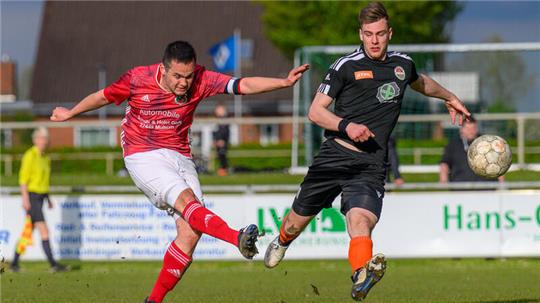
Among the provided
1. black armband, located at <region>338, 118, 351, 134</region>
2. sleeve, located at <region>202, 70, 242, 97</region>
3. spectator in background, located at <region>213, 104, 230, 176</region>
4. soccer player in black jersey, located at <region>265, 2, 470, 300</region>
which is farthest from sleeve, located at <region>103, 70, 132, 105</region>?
spectator in background, located at <region>213, 104, 230, 176</region>

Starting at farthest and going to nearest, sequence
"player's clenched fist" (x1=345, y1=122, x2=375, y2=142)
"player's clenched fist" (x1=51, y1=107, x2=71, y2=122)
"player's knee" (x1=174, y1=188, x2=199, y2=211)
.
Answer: "player's clenched fist" (x1=51, y1=107, x2=71, y2=122)
"player's knee" (x1=174, y1=188, x2=199, y2=211)
"player's clenched fist" (x1=345, y1=122, x2=375, y2=142)

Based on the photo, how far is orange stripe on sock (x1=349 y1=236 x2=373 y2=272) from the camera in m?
8.27

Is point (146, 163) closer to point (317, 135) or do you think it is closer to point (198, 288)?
point (198, 288)

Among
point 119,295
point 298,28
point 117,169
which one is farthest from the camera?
point 298,28

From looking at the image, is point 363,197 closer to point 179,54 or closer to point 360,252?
point 360,252

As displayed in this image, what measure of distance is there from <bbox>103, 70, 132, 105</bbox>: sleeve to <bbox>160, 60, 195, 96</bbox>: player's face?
0.38 meters

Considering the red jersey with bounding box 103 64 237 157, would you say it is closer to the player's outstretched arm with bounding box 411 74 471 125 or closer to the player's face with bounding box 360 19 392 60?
the player's face with bounding box 360 19 392 60

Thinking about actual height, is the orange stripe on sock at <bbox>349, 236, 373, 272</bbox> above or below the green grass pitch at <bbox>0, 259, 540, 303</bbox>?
above

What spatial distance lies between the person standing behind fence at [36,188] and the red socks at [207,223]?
749 cm

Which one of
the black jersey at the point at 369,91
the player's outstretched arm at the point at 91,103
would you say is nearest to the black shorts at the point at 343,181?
the black jersey at the point at 369,91

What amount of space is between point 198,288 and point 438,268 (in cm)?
422

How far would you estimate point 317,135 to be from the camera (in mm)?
25406

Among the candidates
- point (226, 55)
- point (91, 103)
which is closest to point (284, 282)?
point (91, 103)

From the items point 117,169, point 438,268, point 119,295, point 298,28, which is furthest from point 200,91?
point 298,28
